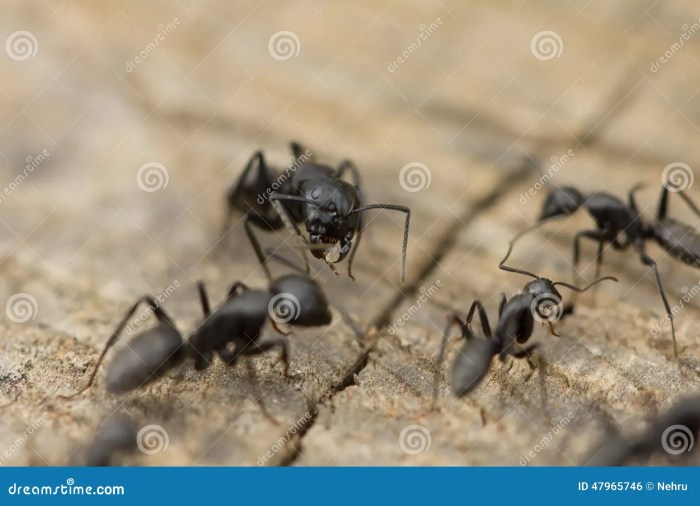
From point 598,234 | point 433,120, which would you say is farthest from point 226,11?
point 598,234

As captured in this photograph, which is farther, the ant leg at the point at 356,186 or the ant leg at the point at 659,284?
the ant leg at the point at 356,186

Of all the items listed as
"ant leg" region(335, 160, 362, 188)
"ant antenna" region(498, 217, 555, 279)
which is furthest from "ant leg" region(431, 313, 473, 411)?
"ant leg" region(335, 160, 362, 188)

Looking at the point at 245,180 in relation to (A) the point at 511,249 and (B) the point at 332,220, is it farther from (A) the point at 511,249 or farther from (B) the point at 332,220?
(A) the point at 511,249

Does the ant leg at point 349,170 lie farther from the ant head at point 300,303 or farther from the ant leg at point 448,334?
the ant leg at point 448,334

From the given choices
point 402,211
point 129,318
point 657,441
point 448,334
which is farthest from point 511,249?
point 129,318

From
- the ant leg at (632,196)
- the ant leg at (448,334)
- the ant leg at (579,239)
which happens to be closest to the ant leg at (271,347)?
the ant leg at (448,334)
